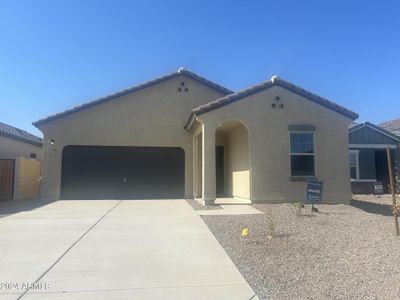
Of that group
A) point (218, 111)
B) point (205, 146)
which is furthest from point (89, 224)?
point (218, 111)

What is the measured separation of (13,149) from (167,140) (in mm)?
7882

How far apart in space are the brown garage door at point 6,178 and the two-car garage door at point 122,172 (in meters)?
2.40

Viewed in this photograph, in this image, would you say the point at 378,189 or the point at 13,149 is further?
the point at 378,189

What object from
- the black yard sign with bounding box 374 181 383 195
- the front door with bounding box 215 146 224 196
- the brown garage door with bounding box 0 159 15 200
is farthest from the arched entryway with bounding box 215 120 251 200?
the brown garage door with bounding box 0 159 15 200

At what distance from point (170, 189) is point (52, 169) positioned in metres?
5.67

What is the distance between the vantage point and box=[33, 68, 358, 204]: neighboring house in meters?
14.4

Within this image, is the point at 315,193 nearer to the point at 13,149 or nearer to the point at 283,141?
the point at 283,141

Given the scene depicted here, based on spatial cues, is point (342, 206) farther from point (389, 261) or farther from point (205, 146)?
point (389, 261)

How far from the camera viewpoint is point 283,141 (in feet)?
46.8

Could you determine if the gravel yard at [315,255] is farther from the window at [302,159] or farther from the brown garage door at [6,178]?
the brown garage door at [6,178]

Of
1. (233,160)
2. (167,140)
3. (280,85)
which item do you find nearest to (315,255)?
(280,85)

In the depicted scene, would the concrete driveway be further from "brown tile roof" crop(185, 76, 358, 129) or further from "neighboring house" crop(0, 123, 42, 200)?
"neighboring house" crop(0, 123, 42, 200)

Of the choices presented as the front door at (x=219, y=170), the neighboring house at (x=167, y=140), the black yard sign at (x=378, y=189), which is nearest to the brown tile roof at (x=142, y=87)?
the neighboring house at (x=167, y=140)

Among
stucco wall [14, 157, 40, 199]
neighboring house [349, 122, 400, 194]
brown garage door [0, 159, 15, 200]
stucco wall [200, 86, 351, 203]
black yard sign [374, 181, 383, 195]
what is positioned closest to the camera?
stucco wall [200, 86, 351, 203]
